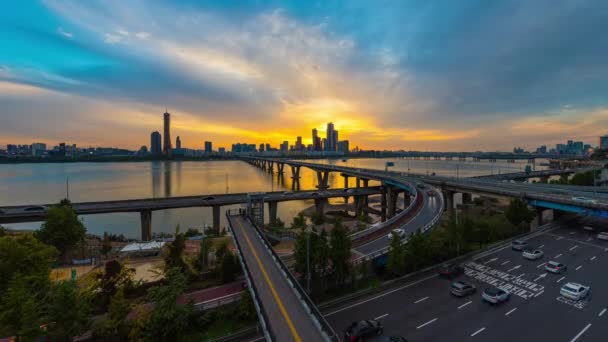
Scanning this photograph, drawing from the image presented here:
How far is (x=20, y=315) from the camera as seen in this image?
17.6 metres

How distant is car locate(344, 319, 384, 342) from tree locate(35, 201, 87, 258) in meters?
37.5

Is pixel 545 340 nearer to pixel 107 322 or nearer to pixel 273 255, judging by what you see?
pixel 273 255

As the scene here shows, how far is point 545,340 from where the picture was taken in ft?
56.9

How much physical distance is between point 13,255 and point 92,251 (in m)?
18.8

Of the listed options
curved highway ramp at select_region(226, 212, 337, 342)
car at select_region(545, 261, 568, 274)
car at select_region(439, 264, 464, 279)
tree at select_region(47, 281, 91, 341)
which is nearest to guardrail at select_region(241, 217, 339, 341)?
curved highway ramp at select_region(226, 212, 337, 342)

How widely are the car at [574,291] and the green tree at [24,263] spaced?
43796mm

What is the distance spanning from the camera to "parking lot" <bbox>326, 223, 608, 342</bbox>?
18.3 metres

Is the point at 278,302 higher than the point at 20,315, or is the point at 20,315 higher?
the point at 278,302

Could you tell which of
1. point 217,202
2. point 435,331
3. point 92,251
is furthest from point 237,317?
point 217,202

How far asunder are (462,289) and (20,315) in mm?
33181

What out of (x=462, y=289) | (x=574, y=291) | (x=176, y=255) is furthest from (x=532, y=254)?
(x=176, y=255)

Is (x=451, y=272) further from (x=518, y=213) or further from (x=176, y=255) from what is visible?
(x=176, y=255)

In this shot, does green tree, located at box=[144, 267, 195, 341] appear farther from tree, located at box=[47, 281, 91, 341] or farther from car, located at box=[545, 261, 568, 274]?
car, located at box=[545, 261, 568, 274]

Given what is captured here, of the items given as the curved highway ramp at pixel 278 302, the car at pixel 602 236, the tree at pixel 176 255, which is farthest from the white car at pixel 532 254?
the tree at pixel 176 255
